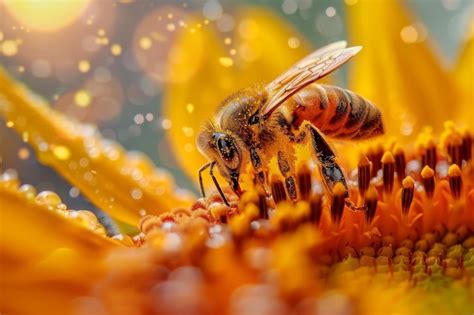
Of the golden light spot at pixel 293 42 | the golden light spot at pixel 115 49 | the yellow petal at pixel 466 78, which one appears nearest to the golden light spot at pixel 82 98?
the golden light spot at pixel 115 49

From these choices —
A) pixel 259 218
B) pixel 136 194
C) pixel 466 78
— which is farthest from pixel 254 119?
pixel 466 78

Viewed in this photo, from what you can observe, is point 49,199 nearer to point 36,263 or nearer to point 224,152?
point 224,152

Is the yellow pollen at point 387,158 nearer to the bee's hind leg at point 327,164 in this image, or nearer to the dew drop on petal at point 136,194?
the bee's hind leg at point 327,164

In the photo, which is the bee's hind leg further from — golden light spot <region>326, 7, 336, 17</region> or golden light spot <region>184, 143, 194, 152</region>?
golden light spot <region>326, 7, 336, 17</region>

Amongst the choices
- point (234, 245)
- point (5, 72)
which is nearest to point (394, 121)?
point (5, 72)

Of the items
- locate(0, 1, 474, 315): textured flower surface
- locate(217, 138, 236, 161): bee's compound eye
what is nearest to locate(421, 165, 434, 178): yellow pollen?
locate(0, 1, 474, 315): textured flower surface
